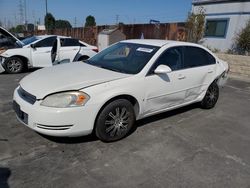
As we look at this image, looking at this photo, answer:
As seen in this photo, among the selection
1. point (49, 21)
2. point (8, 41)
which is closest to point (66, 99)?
point (8, 41)

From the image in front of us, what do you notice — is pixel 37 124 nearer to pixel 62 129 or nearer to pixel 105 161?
pixel 62 129

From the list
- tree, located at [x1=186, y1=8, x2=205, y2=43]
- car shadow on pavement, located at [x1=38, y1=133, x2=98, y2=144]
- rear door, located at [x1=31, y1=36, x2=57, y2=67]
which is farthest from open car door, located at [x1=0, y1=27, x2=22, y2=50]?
tree, located at [x1=186, y1=8, x2=205, y2=43]

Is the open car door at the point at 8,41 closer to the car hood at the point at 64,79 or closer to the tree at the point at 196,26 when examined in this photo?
the car hood at the point at 64,79

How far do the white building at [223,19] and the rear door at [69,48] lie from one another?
7.67 meters

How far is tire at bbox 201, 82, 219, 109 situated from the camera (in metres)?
5.20

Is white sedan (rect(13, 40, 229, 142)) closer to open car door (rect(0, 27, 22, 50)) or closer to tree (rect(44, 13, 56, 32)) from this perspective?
open car door (rect(0, 27, 22, 50))

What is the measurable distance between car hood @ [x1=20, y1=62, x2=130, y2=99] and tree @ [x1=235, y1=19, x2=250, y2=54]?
948 centimetres

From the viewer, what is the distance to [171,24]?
45.6 ft

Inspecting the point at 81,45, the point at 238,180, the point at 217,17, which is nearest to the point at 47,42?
the point at 81,45

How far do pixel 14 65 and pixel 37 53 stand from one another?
90cm

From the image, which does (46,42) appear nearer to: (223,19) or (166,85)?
(166,85)

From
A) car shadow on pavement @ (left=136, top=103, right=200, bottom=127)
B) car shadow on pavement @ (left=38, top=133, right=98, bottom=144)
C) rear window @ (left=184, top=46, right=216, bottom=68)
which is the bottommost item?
car shadow on pavement @ (left=38, top=133, right=98, bottom=144)

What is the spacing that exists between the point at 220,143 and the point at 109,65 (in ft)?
7.30

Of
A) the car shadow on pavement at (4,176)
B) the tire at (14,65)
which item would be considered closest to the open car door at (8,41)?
the tire at (14,65)
